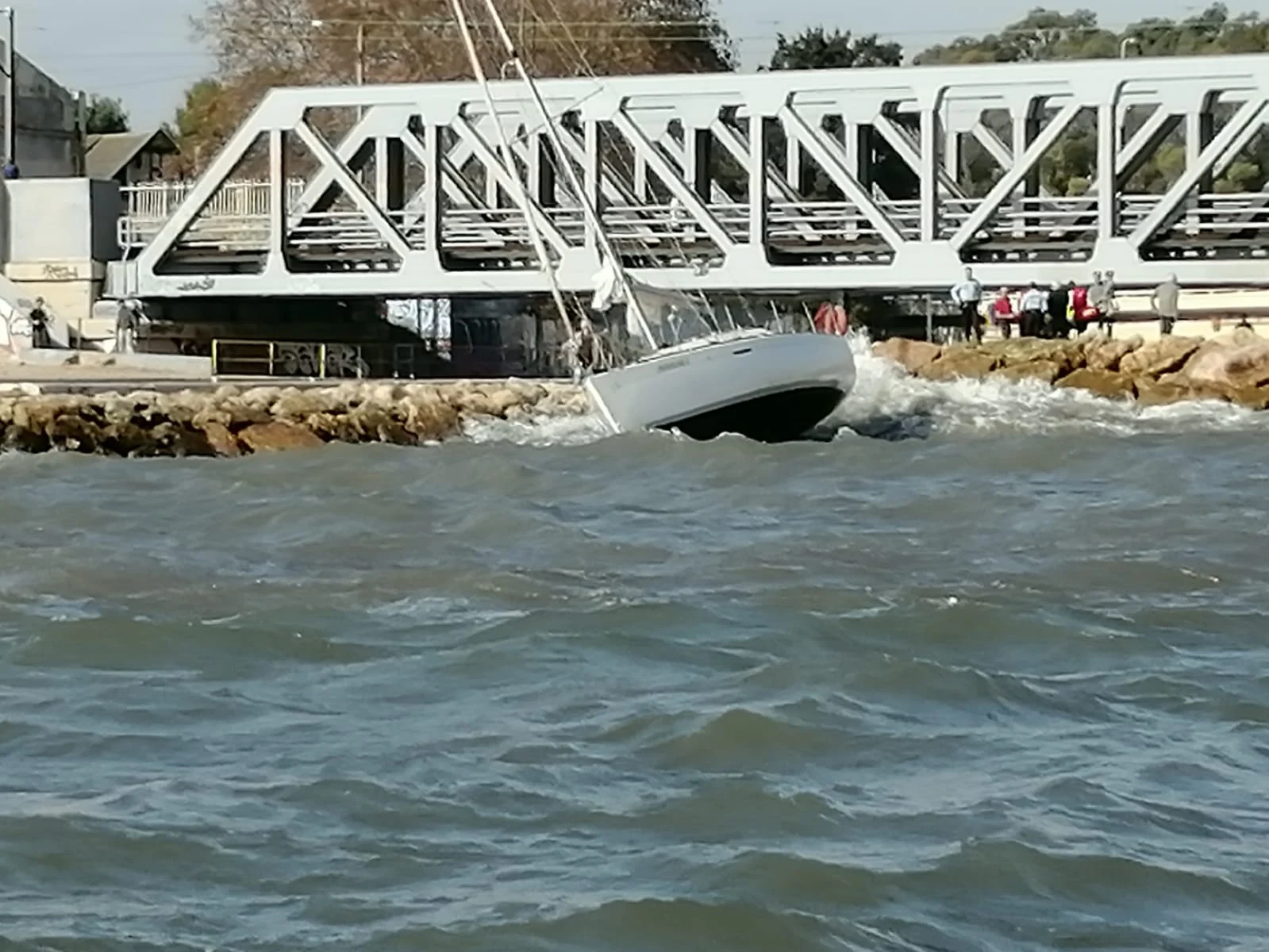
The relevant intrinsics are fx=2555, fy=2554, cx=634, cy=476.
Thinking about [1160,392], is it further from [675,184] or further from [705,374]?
[675,184]

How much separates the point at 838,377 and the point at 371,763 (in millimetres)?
20423

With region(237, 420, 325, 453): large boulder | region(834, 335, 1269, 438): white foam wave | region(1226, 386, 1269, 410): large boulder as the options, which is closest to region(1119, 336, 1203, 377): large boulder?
region(834, 335, 1269, 438): white foam wave

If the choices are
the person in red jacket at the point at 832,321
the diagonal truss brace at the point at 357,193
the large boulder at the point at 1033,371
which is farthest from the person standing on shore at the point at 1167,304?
the diagonal truss brace at the point at 357,193

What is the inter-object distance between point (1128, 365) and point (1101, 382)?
0.59 meters

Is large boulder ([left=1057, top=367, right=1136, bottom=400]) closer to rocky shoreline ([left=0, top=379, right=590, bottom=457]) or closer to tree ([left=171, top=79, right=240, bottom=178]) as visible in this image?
rocky shoreline ([left=0, top=379, right=590, bottom=457])

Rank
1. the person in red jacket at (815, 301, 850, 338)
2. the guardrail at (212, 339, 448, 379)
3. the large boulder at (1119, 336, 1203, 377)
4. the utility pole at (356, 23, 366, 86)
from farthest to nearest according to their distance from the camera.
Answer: the utility pole at (356, 23, 366, 86), the guardrail at (212, 339, 448, 379), the person in red jacket at (815, 301, 850, 338), the large boulder at (1119, 336, 1203, 377)

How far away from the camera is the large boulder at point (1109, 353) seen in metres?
36.1

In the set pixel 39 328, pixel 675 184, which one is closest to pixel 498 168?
pixel 675 184

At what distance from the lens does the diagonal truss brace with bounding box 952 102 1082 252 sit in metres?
40.1

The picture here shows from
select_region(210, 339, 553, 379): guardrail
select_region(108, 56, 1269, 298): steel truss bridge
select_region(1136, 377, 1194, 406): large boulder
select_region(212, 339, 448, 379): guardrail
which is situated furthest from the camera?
select_region(210, 339, 553, 379): guardrail

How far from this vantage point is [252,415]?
32.6m

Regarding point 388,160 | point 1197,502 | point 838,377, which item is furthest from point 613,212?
point 1197,502

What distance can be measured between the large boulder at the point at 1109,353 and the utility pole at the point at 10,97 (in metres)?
25.0

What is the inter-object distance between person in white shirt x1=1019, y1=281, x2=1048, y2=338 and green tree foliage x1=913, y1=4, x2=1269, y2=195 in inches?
562
